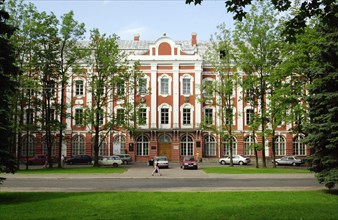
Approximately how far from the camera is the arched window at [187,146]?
51625mm

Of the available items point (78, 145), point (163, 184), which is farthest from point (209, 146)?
point (163, 184)

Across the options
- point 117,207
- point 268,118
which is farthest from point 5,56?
point 268,118

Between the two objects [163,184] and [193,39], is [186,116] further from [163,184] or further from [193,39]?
[163,184]

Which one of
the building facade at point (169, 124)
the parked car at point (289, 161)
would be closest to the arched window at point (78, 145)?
the building facade at point (169, 124)

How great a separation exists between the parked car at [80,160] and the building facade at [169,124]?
267 cm

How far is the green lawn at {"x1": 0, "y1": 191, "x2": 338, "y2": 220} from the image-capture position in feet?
39.7

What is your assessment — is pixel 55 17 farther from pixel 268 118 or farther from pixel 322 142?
pixel 322 142

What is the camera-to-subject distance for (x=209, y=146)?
52188 mm

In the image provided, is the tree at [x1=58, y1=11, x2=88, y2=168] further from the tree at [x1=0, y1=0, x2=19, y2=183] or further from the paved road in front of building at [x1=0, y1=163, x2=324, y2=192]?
the tree at [x1=0, y1=0, x2=19, y2=183]

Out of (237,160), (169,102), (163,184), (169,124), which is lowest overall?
(163,184)

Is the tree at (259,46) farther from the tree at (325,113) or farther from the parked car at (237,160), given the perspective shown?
the tree at (325,113)

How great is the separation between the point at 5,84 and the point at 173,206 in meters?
8.38

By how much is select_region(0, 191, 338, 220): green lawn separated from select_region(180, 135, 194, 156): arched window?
3317 cm

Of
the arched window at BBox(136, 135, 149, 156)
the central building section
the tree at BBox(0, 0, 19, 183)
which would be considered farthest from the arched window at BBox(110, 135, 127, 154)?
the tree at BBox(0, 0, 19, 183)
